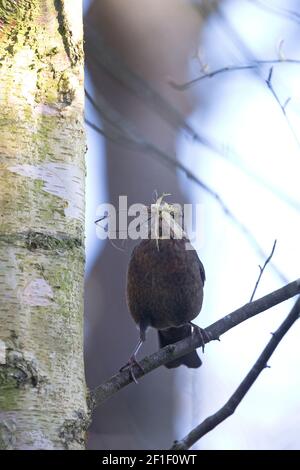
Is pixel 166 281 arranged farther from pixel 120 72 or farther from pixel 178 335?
pixel 120 72

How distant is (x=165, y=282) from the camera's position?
347cm

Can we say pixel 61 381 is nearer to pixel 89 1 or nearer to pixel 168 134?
pixel 168 134

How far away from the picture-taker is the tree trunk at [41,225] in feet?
5.49

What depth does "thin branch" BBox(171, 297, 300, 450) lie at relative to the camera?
2.13 metres

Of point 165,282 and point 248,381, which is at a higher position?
point 165,282

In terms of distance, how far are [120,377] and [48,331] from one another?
1.37ft

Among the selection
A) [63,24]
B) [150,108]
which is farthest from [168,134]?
[63,24]

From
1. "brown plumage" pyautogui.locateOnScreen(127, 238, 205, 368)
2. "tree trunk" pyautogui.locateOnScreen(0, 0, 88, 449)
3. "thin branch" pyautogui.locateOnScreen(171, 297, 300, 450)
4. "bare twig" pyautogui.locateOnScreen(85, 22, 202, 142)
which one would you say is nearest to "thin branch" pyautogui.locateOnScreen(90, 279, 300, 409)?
"thin branch" pyautogui.locateOnScreen(171, 297, 300, 450)

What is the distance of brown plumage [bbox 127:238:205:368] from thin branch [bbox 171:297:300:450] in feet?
3.93

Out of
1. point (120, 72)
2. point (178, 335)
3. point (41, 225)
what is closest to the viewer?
point (41, 225)

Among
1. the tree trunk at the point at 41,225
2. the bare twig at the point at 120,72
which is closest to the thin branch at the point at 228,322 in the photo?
the tree trunk at the point at 41,225

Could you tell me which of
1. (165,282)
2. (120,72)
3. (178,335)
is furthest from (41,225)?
(120,72)

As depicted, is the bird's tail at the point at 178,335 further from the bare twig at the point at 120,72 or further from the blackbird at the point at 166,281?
the bare twig at the point at 120,72

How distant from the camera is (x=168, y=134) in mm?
5129
